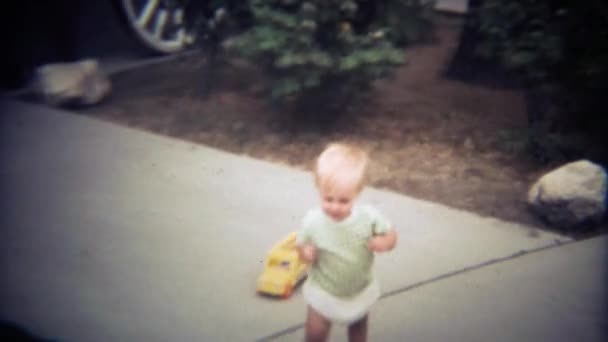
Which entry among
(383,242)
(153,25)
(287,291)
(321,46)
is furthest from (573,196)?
(153,25)

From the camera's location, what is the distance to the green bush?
445cm

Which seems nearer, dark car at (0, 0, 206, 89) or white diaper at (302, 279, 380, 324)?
white diaper at (302, 279, 380, 324)

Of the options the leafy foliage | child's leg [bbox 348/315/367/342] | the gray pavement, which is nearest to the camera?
child's leg [bbox 348/315/367/342]

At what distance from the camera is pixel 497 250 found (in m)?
3.32

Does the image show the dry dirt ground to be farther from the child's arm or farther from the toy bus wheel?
the child's arm

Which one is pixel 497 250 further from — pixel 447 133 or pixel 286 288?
pixel 447 133

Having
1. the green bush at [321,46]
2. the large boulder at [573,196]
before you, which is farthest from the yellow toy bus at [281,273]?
the green bush at [321,46]

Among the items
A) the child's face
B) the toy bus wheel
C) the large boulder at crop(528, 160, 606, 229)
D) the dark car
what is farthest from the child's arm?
the dark car

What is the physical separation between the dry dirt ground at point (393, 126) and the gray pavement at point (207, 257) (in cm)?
30

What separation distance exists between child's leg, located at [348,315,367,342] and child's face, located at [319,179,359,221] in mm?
460

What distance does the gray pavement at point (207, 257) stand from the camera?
270 cm

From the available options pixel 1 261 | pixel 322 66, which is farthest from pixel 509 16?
pixel 1 261

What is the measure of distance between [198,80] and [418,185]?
2.88 meters

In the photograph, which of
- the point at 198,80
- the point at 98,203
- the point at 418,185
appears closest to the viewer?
the point at 98,203
